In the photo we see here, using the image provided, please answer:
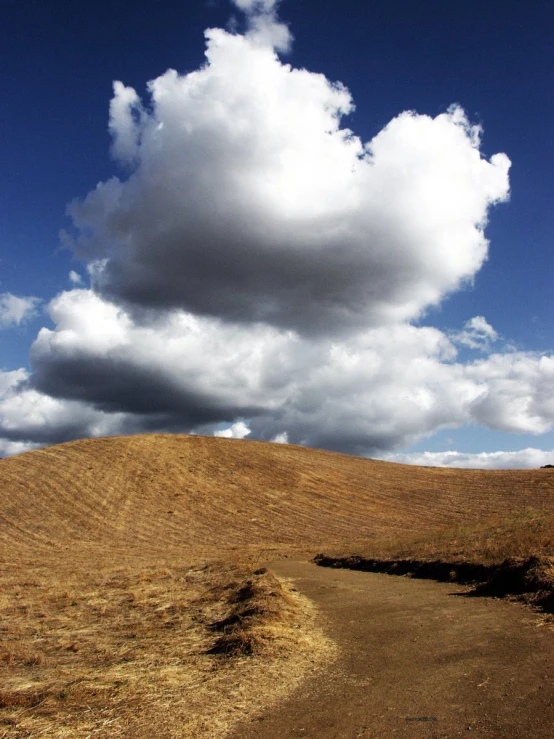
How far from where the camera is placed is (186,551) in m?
37.3

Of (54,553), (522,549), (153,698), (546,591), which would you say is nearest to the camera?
(153,698)

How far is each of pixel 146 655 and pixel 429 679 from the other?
592cm

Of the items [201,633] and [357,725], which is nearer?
[357,725]

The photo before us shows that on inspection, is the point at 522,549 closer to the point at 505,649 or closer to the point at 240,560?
the point at 505,649

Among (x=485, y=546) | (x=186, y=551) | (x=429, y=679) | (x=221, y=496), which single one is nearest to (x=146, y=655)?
(x=429, y=679)

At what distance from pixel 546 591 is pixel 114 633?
37.9 feet

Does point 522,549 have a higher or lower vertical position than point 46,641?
higher

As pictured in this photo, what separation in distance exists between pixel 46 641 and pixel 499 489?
51.4 m

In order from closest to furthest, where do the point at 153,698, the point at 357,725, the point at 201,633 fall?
the point at 357,725, the point at 153,698, the point at 201,633

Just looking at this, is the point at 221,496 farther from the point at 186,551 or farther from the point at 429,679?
the point at 429,679

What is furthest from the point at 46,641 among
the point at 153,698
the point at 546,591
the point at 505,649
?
the point at 546,591

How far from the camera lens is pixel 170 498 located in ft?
175

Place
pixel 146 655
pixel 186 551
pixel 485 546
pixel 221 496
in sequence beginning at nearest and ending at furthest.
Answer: pixel 146 655 → pixel 485 546 → pixel 186 551 → pixel 221 496

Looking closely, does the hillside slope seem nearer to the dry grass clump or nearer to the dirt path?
the dry grass clump
